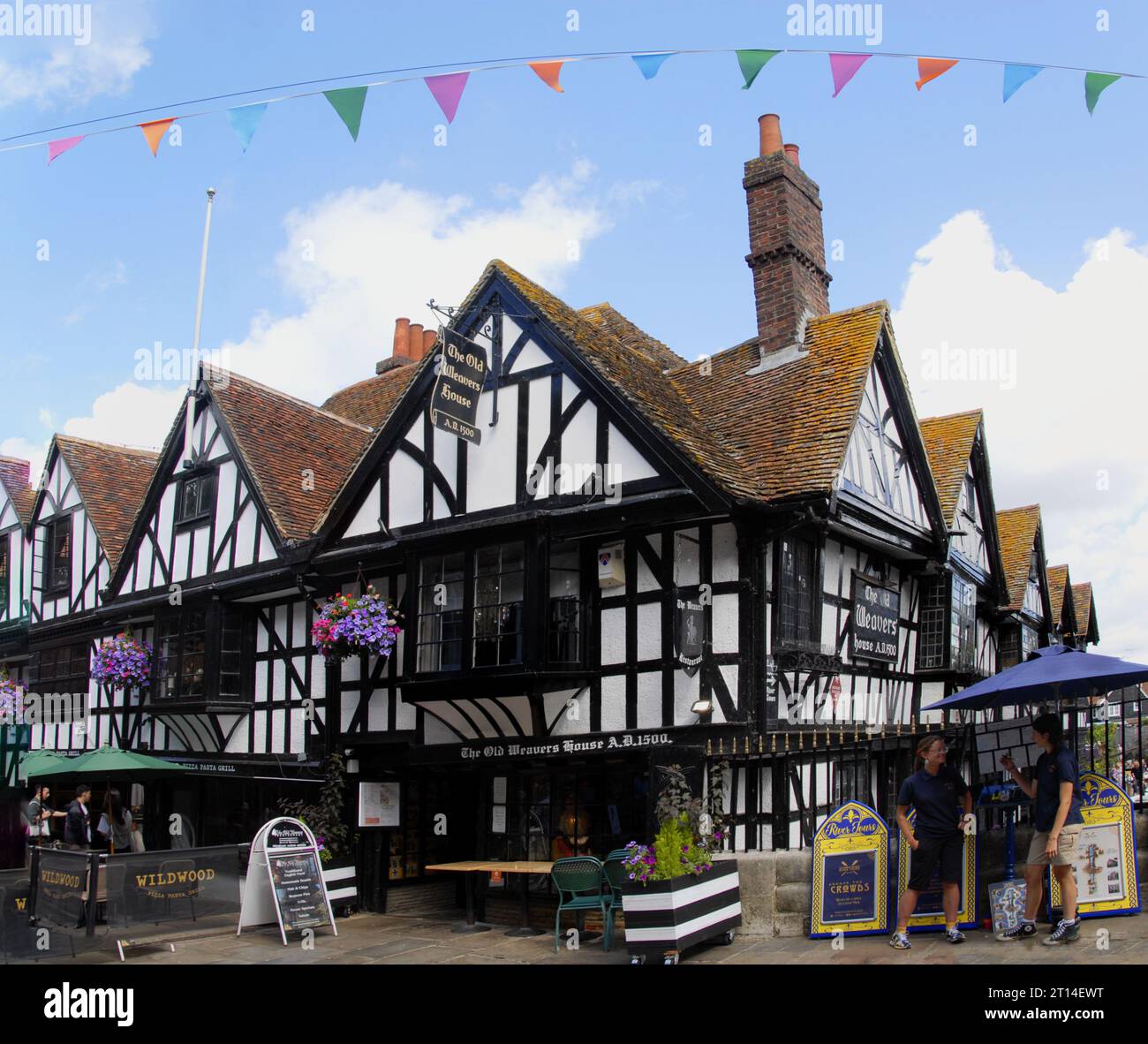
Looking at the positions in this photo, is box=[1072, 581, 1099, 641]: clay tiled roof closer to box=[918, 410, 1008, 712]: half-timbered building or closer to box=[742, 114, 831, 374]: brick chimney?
box=[918, 410, 1008, 712]: half-timbered building

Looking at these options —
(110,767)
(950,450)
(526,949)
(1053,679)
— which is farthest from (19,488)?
(1053,679)

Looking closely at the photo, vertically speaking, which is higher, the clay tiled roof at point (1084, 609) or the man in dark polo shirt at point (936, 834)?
the clay tiled roof at point (1084, 609)

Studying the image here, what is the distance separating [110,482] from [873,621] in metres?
15.0

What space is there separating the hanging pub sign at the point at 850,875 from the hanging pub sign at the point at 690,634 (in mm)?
2155

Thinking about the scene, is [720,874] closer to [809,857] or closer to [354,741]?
[809,857]

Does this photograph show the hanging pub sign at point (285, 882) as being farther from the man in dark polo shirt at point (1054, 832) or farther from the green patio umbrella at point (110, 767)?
the man in dark polo shirt at point (1054, 832)

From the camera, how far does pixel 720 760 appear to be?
10805 mm

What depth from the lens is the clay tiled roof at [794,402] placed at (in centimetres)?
1146

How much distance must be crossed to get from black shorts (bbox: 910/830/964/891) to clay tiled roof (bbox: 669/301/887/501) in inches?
143

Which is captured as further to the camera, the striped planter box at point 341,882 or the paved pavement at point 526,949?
the striped planter box at point 341,882

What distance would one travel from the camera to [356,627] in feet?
42.3

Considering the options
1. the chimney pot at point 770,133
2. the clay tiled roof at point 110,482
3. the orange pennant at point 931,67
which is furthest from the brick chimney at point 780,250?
the clay tiled roof at point 110,482

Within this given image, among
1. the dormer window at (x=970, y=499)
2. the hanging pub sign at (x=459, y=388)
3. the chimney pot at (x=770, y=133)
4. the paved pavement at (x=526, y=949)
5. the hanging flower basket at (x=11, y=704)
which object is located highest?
the chimney pot at (x=770, y=133)

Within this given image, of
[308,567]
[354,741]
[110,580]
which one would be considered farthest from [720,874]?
[110,580]
